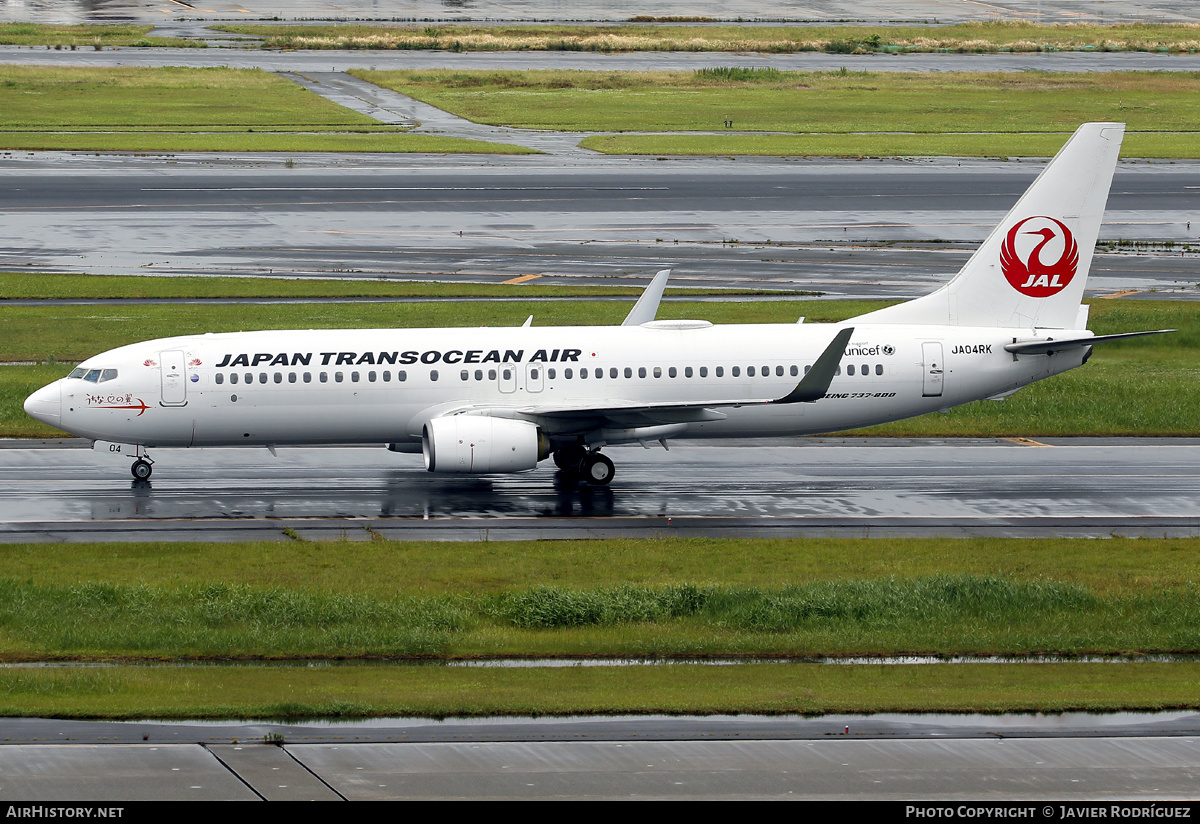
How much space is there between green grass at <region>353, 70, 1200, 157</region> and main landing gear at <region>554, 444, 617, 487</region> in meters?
65.7

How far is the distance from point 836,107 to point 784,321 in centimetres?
6673

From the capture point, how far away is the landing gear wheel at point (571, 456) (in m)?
42.0

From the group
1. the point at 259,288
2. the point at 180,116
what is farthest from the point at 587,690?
the point at 180,116

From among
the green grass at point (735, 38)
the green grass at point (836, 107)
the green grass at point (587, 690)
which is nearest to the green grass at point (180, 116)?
the green grass at point (836, 107)

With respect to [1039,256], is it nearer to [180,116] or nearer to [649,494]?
[649,494]

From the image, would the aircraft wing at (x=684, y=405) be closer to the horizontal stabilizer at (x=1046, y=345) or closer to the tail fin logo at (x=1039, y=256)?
the horizontal stabilizer at (x=1046, y=345)

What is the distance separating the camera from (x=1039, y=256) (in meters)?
43.8

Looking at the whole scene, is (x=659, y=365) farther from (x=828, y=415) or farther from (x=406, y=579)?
(x=406, y=579)

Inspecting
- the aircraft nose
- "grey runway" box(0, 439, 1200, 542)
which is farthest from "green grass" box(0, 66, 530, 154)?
the aircraft nose

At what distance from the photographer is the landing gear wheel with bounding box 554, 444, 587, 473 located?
4197 cm

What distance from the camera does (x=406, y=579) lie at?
32.7 m

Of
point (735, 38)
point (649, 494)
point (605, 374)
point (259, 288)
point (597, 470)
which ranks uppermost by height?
point (735, 38)

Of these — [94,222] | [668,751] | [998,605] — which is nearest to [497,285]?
[94,222]

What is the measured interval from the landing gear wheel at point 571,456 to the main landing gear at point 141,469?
11.3 metres
